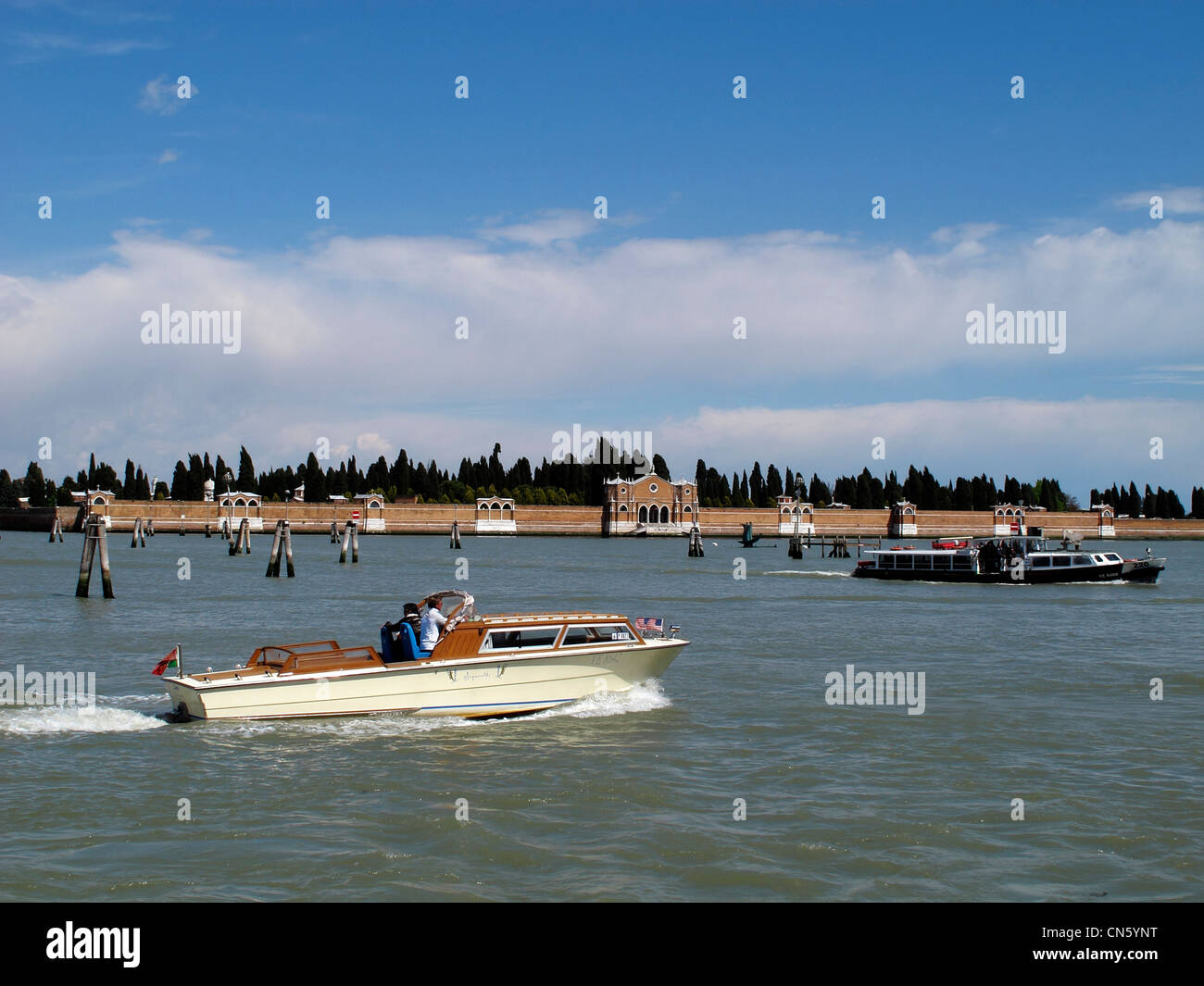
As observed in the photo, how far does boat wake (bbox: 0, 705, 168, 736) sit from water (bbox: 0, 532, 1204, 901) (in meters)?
0.04

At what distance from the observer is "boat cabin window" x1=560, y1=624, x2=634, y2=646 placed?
1578cm

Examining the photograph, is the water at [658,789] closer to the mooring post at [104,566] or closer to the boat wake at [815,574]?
the mooring post at [104,566]

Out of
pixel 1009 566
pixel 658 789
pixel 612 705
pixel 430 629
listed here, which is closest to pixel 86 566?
pixel 430 629

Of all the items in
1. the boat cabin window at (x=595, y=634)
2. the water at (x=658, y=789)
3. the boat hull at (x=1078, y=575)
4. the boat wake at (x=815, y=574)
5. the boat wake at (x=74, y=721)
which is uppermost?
the boat cabin window at (x=595, y=634)

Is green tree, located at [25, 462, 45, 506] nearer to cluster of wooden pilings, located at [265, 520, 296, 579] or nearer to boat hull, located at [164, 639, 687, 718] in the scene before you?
cluster of wooden pilings, located at [265, 520, 296, 579]

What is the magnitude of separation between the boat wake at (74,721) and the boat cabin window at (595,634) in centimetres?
555

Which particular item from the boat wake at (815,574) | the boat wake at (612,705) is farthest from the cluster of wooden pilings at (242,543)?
the boat wake at (612,705)

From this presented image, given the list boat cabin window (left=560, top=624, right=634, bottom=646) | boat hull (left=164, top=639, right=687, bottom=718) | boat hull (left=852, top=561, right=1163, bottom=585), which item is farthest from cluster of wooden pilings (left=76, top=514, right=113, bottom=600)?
boat hull (left=852, top=561, right=1163, bottom=585)

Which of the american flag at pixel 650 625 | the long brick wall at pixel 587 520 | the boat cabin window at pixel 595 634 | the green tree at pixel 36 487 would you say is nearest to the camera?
the boat cabin window at pixel 595 634

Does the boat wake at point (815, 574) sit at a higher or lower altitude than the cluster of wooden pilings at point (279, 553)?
lower

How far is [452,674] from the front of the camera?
1484cm

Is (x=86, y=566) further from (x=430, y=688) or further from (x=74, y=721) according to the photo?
(x=430, y=688)

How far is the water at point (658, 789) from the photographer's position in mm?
8984

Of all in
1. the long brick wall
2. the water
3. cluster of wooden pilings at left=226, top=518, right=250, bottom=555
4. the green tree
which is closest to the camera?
the water
